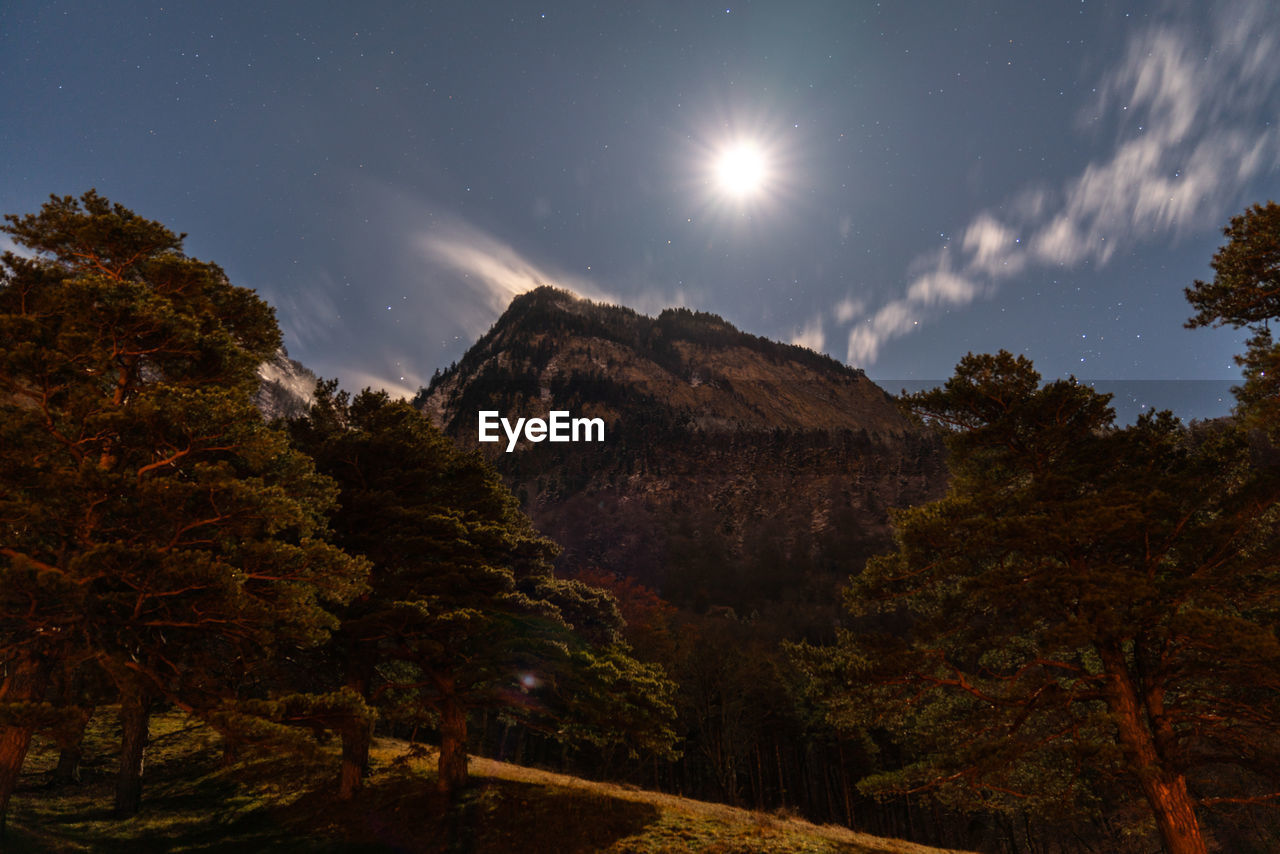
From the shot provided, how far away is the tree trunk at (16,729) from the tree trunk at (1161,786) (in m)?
20.3

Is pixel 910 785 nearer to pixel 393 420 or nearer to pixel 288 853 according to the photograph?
pixel 288 853

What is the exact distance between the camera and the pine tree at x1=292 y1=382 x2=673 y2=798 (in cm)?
1727

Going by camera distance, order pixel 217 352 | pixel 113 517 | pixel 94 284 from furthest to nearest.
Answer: pixel 217 352, pixel 113 517, pixel 94 284

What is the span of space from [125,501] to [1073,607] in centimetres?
1868

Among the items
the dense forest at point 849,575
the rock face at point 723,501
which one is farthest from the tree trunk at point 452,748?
the rock face at point 723,501

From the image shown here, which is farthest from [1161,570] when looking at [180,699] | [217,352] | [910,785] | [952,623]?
[217,352]

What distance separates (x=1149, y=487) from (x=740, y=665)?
33.0m

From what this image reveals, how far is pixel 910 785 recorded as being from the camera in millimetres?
12250

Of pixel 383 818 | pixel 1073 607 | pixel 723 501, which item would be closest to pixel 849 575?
pixel 1073 607

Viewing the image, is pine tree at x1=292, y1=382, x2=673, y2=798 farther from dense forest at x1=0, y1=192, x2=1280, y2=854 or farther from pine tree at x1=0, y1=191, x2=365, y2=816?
pine tree at x1=0, y1=191, x2=365, y2=816

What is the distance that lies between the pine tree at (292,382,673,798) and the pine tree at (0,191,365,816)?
5.05 metres

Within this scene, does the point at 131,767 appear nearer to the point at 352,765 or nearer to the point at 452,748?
the point at 352,765

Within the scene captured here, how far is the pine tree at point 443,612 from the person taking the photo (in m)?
17.3

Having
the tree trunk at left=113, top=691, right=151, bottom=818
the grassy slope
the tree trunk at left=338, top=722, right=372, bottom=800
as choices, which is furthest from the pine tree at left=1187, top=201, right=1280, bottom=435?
the tree trunk at left=113, top=691, right=151, bottom=818
